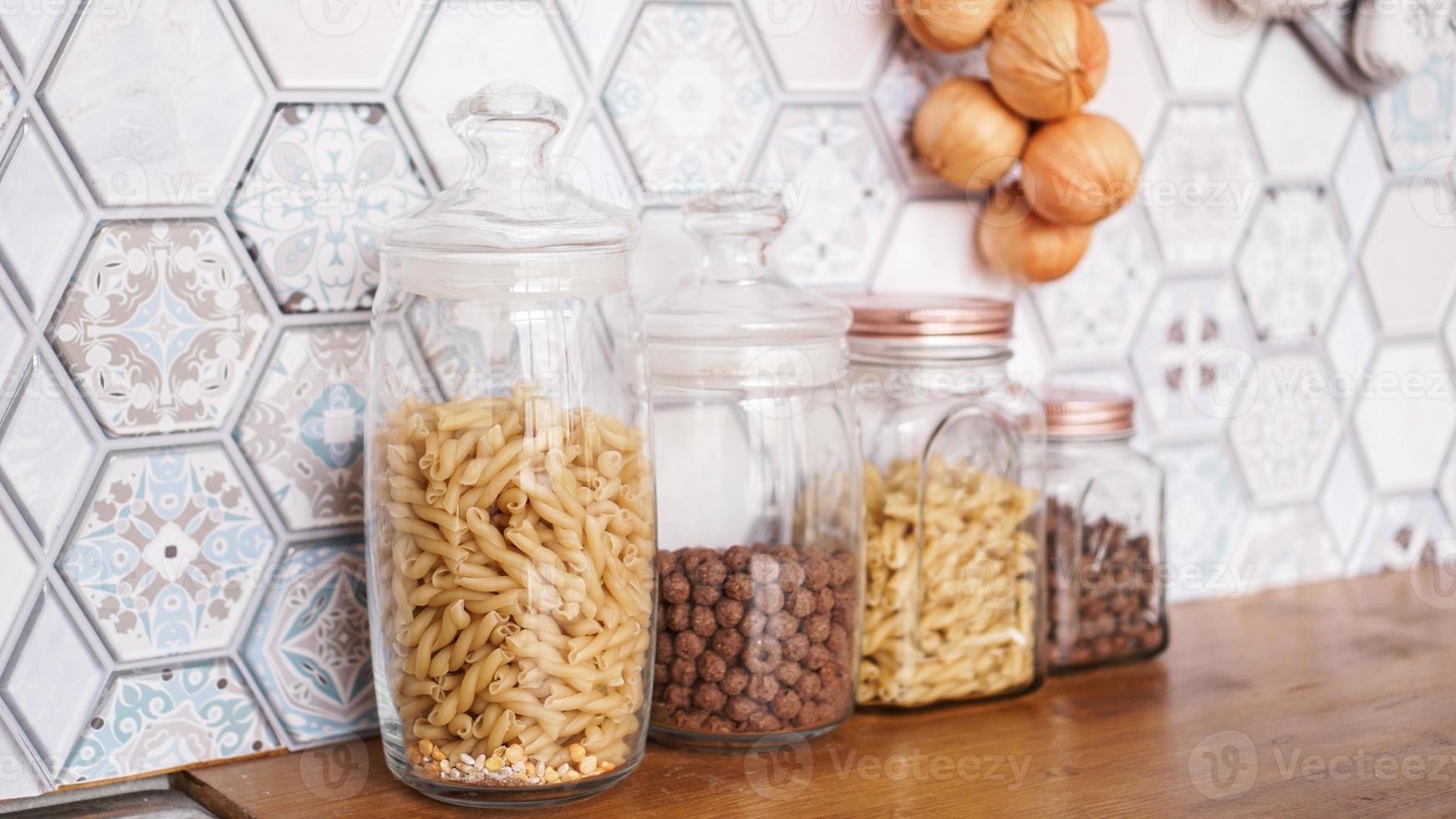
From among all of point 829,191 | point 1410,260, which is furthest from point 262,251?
point 1410,260

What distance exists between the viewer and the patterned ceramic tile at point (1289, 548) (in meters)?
1.16

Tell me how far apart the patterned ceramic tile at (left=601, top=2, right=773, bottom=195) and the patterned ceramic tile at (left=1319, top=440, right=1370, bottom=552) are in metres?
0.64

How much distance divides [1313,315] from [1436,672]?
0.35 metres

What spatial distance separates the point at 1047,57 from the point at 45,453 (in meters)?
0.64

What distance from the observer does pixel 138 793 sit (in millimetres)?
751

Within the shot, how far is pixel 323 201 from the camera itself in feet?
2.55

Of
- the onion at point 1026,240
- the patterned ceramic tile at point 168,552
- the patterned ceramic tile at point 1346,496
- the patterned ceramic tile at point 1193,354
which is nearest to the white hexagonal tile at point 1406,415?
the patterned ceramic tile at point 1346,496

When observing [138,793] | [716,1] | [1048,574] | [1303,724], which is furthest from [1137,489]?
[138,793]

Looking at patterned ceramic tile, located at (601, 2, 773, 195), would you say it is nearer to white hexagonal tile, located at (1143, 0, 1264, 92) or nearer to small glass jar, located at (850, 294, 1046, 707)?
small glass jar, located at (850, 294, 1046, 707)

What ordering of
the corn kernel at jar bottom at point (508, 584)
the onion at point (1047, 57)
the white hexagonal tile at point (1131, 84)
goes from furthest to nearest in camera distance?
the white hexagonal tile at point (1131, 84)
the onion at point (1047, 57)
the corn kernel at jar bottom at point (508, 584)

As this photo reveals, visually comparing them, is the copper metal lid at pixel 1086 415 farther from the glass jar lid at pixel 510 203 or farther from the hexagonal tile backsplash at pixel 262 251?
the glass jar lid at pixel 510 203

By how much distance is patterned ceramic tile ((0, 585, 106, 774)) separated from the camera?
72 centimetres

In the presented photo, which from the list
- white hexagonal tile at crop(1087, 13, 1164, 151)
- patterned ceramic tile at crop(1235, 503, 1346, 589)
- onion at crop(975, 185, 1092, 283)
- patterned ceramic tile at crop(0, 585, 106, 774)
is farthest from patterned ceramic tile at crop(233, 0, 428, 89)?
patterned ceramic tile at crop(1235, 503, 1346, 589)

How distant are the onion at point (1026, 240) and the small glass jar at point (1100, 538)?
0.30 ft
